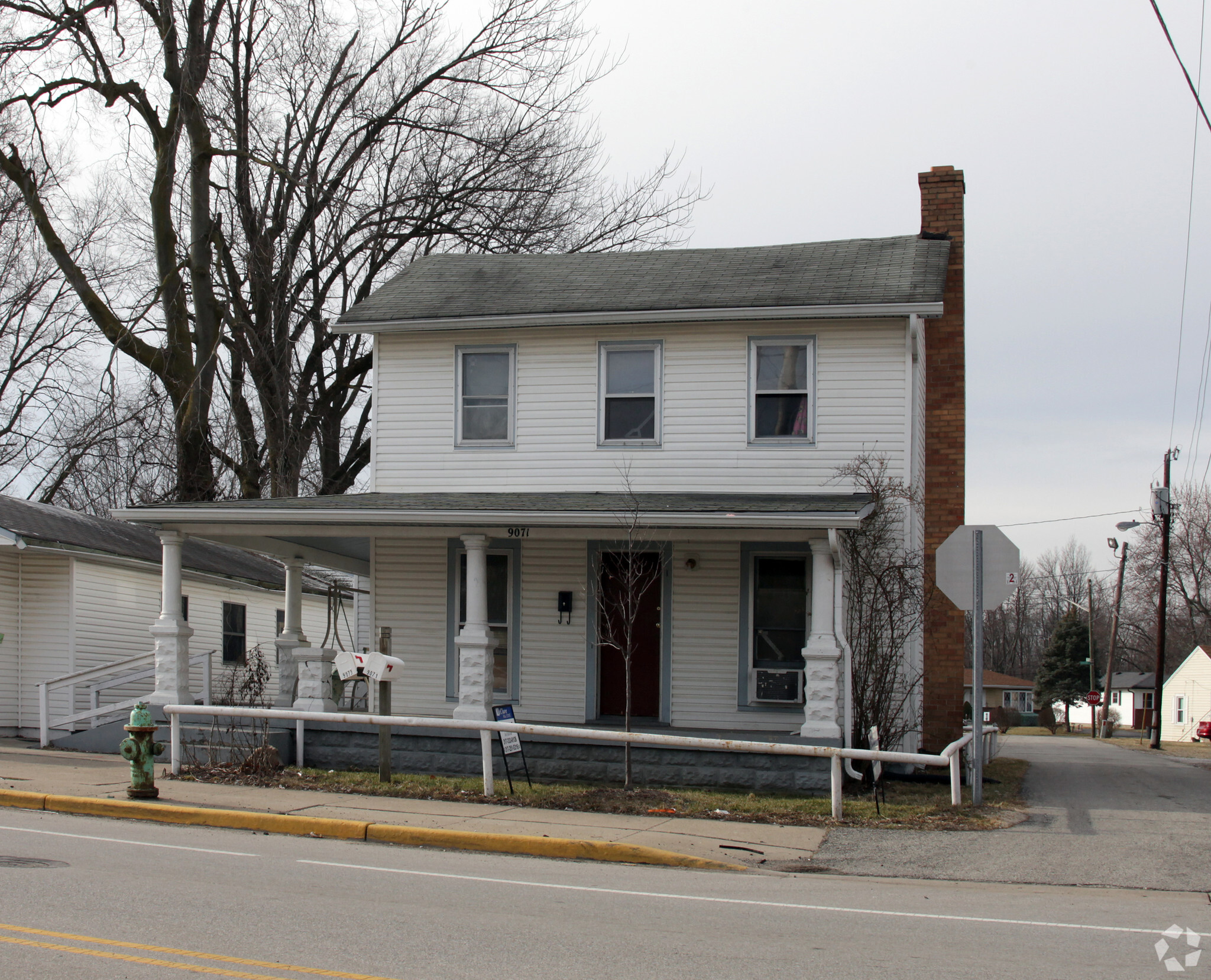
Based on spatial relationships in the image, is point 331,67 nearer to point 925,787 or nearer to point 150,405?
point 150,405

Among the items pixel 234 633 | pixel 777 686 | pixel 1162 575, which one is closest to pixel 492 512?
pixel 777 686

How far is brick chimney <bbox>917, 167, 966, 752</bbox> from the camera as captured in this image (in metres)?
18.0

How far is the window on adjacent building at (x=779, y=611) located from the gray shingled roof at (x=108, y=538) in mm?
8279

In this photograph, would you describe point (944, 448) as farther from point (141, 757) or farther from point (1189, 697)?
point (1189, 697)

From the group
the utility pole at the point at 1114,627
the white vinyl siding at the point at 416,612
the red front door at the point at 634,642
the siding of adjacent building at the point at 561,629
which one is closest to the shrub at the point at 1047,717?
the utility pole at the point at 1114,627

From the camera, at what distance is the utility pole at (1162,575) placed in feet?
122

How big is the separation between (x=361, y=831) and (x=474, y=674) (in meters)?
4.10

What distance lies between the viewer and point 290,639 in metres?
17.9

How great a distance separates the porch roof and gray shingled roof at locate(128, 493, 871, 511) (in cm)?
2

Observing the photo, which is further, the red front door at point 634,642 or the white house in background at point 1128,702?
the white house in background at point 1128,702

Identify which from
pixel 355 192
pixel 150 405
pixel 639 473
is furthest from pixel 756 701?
pixel 355 192

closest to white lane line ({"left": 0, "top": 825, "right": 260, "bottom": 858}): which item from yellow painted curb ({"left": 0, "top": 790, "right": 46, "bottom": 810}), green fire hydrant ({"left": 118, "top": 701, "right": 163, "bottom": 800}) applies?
yellow painted curb ({"left": 0, "top": 790, "right": 46, "bottom": 810})

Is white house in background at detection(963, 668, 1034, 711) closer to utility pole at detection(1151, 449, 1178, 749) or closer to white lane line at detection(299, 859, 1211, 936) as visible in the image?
utility pole at detection(1151, 449, 1178, 749)

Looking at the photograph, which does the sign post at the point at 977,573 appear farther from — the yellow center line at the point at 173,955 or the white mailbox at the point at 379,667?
the yellow center line at the point at 173,955
